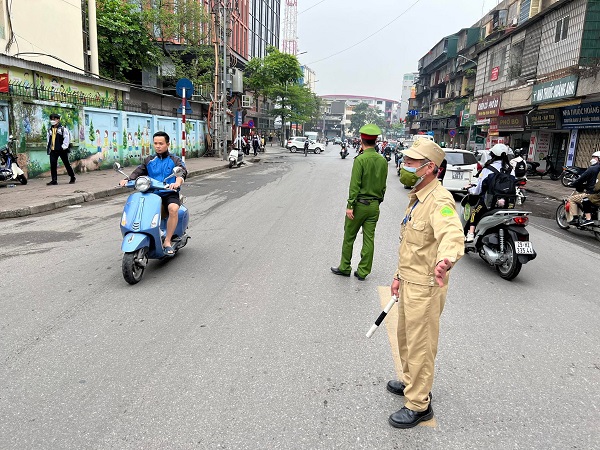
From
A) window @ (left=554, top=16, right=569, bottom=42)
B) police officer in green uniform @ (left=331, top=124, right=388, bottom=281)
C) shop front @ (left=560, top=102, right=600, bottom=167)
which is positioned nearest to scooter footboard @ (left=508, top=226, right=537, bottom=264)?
police officer in green uniform @ (left=331, top=124, right=388, bottom=281)

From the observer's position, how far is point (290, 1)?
108 meters

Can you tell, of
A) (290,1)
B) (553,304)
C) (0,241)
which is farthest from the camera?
(290,1)

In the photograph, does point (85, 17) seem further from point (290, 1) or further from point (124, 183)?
point (290, 1)

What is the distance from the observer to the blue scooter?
15.9 ft

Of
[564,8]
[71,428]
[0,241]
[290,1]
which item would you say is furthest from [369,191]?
[290,1]

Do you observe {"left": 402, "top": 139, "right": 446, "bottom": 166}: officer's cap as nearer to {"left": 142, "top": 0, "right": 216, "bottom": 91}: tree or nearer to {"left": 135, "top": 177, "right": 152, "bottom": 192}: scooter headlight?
{"left": 135, "top": 177, "right": 152, "bottom": 192}: scooter headlight

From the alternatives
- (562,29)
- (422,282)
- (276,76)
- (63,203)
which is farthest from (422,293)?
(276,76)

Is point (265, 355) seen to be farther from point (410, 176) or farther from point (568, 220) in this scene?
point (568, 220)

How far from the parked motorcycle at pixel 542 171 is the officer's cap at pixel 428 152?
2042 cm

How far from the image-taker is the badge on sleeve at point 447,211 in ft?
8.11

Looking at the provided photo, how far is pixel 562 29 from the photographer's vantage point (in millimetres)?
17672

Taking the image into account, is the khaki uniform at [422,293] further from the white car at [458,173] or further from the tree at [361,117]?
the tree at [361,117]

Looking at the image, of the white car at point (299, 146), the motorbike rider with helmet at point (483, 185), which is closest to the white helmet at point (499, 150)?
the motorbike rider with helmet at point (483, 185)

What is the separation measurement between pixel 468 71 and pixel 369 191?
4173 centimetres
